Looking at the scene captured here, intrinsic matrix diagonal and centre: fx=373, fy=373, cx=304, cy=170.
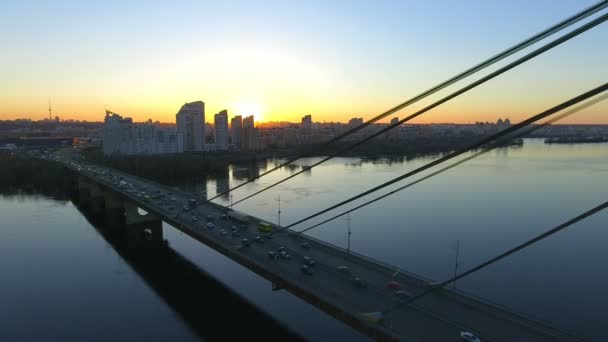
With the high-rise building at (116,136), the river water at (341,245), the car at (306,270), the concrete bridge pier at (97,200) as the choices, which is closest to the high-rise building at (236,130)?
the high-rise building at (116,136)

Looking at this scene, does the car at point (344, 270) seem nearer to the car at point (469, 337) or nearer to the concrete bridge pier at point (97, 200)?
the car at point (469, 337)

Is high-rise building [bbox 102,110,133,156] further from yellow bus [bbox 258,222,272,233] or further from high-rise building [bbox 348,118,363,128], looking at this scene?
high-rise building [bbox 348,118,363,128]

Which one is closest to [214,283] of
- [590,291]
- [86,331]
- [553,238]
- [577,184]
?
[86,331]

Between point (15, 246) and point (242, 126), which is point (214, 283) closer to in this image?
point (15, 246)

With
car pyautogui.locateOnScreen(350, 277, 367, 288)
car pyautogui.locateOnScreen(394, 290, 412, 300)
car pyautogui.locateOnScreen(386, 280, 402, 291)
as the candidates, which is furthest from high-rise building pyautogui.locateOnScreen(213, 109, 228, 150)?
car pyautogui.locateOnScreen(394, 290, 412, 300)

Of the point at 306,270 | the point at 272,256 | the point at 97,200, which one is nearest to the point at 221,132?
the point at 97,200

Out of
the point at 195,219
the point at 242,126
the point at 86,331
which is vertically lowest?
the point at 86,331
